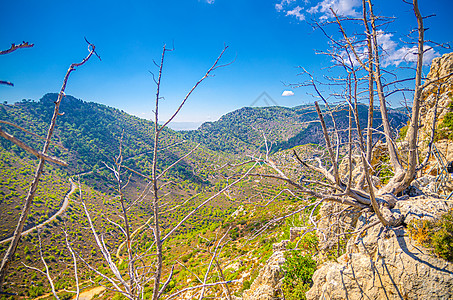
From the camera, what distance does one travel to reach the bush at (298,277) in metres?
6.83

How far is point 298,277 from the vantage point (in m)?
7.28

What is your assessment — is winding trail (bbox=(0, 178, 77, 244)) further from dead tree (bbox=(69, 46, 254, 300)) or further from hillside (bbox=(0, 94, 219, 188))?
hillside (bbox=(0, 94, 219, 188))

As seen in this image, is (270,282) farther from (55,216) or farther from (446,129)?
(55,216)

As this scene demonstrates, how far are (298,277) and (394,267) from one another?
14.1 feet

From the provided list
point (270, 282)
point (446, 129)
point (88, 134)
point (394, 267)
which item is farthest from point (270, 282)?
point (88, 134)

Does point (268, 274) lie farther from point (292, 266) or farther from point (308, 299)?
point (308, 299)

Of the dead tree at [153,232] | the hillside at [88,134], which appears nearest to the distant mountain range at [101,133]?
the hillside at [88,134]

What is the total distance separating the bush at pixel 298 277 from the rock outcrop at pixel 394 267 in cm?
246

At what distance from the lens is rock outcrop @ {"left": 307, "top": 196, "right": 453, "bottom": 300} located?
11.1ft

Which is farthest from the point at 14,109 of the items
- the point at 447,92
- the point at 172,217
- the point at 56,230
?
the point at 447,92

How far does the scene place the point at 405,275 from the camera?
360cm

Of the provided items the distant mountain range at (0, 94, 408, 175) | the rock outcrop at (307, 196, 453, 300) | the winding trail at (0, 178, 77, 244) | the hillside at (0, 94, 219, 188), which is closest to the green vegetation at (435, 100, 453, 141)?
the rock outcrop at (307, 196, 453, 300)

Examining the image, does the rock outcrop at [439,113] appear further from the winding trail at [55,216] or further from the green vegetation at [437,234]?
the winding trail at [55,216]

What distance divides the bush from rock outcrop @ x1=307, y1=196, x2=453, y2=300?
96.8 inches
